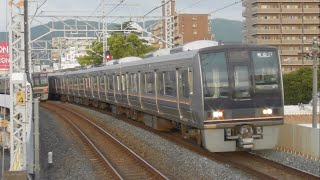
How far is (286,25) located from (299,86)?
92.7 ft

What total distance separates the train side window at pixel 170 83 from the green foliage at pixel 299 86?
36.5 meters

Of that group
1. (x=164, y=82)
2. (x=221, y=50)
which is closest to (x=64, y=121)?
(x=164, y=82)

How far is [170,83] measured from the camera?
1594 cm

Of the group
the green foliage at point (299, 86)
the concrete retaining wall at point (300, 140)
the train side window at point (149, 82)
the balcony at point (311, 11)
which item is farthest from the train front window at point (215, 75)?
the balcony at point (311, 11)

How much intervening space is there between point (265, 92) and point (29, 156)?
5.98 m

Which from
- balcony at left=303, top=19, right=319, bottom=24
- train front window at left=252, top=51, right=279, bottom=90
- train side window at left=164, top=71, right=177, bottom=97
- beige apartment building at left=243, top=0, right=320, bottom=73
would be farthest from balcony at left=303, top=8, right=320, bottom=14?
train front window at left=252, top=51, right=279, bottom=90

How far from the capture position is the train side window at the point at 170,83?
50.7 feet

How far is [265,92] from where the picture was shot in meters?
13.1

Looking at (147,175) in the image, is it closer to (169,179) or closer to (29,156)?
(169,179)

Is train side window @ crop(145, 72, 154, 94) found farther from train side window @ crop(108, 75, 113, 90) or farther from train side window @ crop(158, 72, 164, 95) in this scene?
train side window @ crop(108, 75, 113, 90)

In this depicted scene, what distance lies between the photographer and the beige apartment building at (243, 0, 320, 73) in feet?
254

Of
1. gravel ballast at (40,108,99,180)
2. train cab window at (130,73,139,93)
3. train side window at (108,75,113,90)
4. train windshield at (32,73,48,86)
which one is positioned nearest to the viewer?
gravel ballast at (40,108,99,180)

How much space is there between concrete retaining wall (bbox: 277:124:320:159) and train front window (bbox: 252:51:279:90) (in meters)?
1.48

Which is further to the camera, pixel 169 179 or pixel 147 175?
pixel 147 175
